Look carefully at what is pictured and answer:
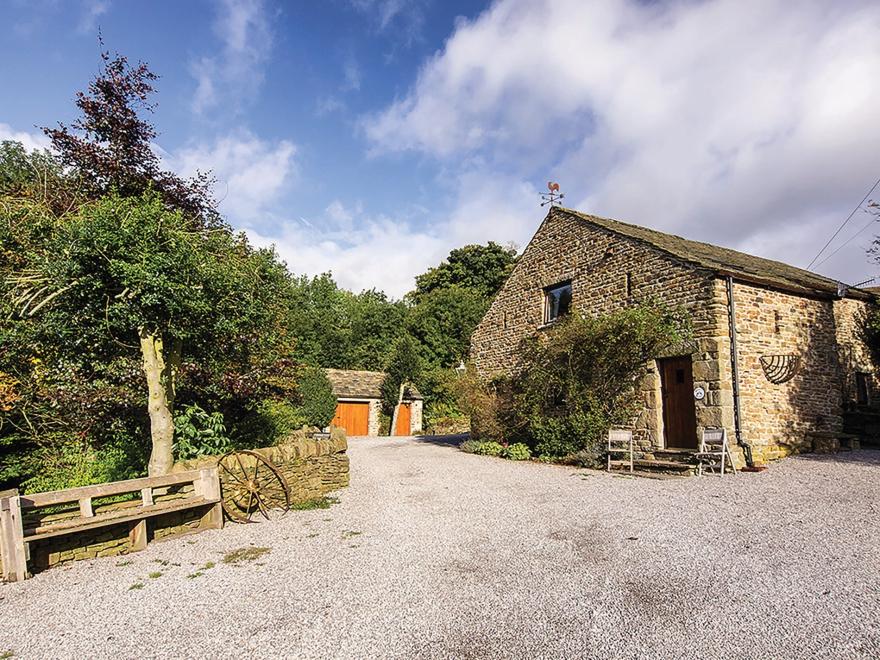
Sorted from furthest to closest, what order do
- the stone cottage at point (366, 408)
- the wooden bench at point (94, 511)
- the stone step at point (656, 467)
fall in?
1. the stone cottage at point (366, 408)
2. the stone step at point (656, 467)
3. the wooden bench at point (94, 511)

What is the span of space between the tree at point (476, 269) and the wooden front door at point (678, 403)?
2938 centimetres

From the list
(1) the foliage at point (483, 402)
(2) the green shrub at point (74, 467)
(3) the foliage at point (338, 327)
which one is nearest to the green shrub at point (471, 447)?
(1) the foliage at point (483, 402)

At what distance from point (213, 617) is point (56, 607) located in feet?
5.20

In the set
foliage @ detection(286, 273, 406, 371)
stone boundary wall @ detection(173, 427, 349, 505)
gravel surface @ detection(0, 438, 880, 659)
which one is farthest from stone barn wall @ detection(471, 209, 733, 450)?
foliage @ detection(286, 273, 406, 371)

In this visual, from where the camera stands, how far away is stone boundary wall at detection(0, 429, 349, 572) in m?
5.60

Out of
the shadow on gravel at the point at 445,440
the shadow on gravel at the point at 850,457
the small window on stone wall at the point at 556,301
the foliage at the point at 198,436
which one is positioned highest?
the small window on stone wall at the point at 556,301

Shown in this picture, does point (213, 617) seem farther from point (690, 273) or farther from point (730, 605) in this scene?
point (690, 273)

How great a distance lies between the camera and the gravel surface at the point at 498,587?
358cm

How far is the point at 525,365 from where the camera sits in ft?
51.6

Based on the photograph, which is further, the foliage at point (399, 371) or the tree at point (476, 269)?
the tree at point (476, 269)

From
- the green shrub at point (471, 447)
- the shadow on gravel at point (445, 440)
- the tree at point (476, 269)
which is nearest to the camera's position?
the green shrub at point (471, 447)

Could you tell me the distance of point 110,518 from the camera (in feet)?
18.5

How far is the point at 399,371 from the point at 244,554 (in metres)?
21.7

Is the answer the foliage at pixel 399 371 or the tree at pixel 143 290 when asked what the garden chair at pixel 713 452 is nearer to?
the tree at pixel 143 290
